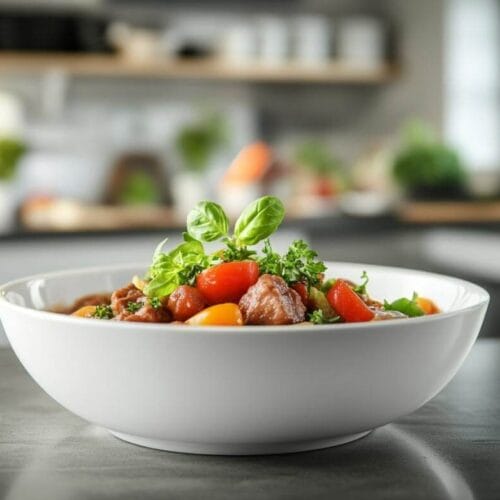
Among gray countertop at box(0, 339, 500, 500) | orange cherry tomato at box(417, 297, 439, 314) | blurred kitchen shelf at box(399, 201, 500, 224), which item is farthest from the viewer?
blurred kitchen shelf at box(399, 201, 500, 224)

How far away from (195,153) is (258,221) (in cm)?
456

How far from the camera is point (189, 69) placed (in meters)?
5.34

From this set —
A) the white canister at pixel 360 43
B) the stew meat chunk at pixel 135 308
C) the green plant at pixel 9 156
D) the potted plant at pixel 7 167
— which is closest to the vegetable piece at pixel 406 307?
the stew meat chunk at pixel 135 308

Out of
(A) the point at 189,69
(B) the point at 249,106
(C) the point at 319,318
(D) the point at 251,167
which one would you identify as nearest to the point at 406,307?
(C) the point at 319,318

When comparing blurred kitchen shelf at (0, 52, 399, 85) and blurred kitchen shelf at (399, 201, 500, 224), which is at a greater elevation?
blurred kitchen shelf at (0, 52, 399, 85)

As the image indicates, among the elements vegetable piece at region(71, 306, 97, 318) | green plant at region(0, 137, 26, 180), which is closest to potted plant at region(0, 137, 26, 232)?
green plant at region(0, 137, 26, 180)

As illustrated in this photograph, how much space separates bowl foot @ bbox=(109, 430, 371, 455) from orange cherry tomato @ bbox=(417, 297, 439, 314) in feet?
0.80

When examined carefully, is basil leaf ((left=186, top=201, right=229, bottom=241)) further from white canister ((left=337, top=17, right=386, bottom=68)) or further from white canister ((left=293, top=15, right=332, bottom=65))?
white canister ((left=337, top=17, right=386, bottom=68))

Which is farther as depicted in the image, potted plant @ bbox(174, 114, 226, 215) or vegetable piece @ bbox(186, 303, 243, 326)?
potted plant @ bbox(174, 114, 226, 215)

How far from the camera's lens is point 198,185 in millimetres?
5395

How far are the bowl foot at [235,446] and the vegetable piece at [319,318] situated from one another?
0.11 meters

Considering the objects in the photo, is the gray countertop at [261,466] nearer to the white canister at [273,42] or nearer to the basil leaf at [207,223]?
the basil leaf at [207,223]

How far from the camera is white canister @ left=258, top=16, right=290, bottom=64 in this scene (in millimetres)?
5367

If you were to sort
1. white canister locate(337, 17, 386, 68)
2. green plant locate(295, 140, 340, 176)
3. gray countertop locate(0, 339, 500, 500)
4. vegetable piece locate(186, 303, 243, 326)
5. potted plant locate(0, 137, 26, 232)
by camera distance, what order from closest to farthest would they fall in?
gray countertop locate(0, 339, 500, 500)
vegetable piece locate(186, 303, 243, 326)
potted plant locate(0, 137, 26, 232)
green plant locate(295, 140, 340, 176)
white canister locate(337, 17, 386, 68)
